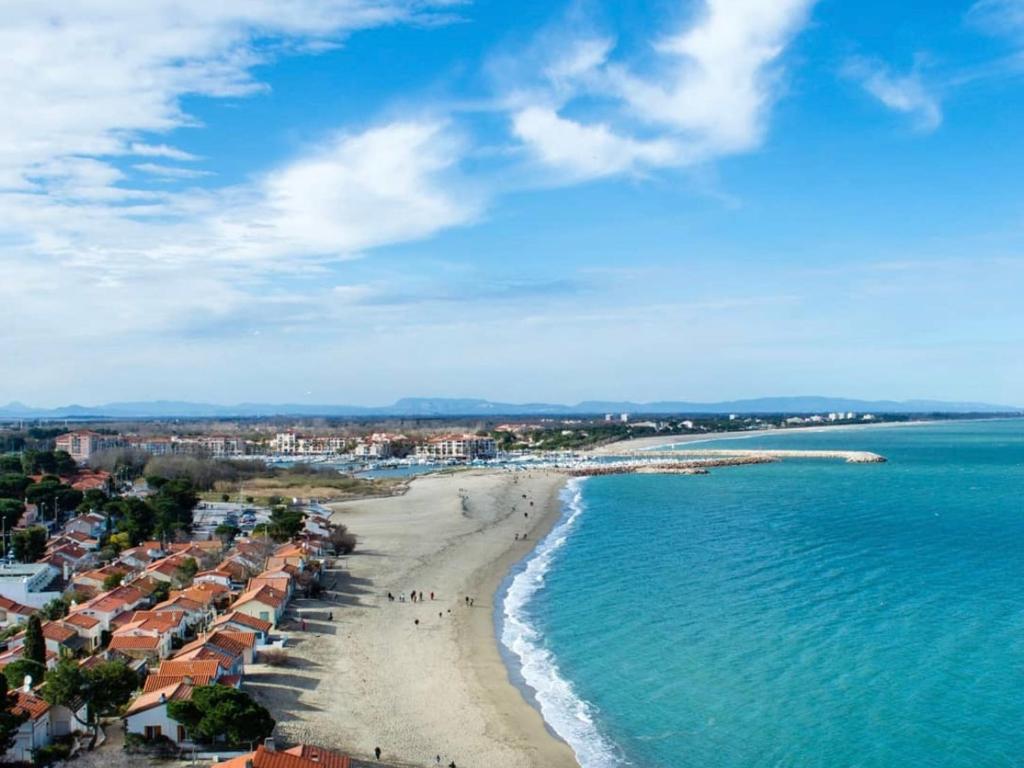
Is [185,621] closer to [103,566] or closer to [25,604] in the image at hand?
[25,604]

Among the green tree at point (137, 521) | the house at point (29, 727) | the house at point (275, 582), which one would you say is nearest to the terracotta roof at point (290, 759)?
the house at point (29, 727)

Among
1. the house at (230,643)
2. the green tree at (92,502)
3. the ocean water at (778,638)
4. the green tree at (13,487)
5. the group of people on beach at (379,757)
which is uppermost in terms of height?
the green tree at (13,487)

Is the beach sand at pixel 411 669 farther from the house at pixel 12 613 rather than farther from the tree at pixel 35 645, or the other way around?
the house at pixel 12 613

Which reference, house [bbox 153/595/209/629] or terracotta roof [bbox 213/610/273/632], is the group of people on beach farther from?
house [bbox 153/595/209/629]

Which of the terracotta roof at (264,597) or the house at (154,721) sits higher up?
the terracotta roof at (264,597)

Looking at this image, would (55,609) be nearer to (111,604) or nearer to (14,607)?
(14,607)

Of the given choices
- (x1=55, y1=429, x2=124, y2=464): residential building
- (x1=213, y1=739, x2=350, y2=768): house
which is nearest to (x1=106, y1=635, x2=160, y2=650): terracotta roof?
(x1=213, y1=739, x2=350, y2=768): house
